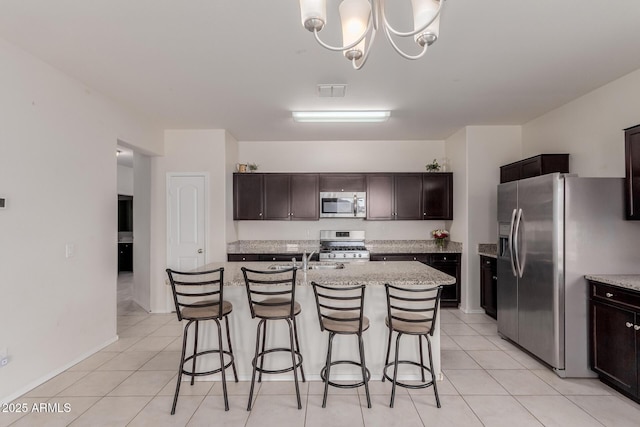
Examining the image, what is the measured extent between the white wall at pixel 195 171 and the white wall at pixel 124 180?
4.27 m

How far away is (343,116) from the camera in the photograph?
4.12m

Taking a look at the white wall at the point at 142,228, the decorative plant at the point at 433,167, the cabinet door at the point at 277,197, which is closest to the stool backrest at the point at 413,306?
the cabinet door at the point at 277,197

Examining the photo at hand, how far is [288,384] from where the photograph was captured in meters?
2.76

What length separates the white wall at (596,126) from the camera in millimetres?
3100

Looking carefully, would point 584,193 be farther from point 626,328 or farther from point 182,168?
point 182,168

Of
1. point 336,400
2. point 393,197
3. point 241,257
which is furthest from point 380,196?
point 336,400

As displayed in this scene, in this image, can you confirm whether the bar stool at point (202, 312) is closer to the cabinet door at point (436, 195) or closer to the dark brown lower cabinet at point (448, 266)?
the dark brown lower cabinet at point (448, 266)

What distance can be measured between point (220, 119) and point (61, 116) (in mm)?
1788

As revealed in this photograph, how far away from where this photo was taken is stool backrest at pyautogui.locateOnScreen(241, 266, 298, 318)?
7.83ft

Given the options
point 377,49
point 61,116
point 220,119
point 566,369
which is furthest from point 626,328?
point 61,116

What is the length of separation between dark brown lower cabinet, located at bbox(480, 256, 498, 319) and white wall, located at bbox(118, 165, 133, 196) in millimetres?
8244

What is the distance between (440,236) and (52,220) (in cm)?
495

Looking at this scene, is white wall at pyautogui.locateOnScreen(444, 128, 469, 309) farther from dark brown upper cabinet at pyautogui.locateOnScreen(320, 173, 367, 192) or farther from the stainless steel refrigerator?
the stainless steel refrigerator

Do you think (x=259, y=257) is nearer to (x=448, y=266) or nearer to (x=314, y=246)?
(x=314, y=246)
